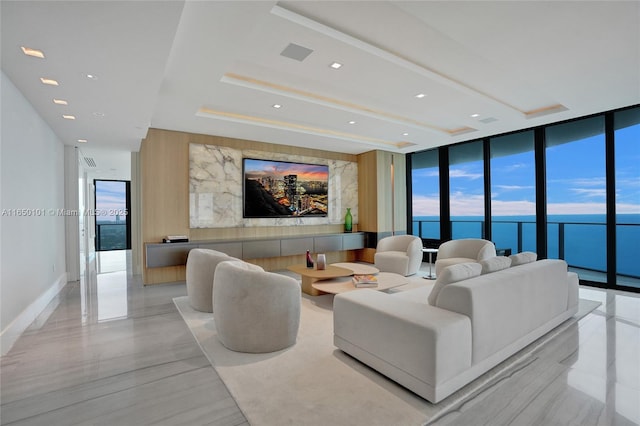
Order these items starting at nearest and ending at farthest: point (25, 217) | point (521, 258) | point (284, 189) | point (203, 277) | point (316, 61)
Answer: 1. point (521, 258)
2. point (316, 61)
3. point (25, 217)
4. point (203, 277)
5. point (284, 189)

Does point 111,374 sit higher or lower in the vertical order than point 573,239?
lower

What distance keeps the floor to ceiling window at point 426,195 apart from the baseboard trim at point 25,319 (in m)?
7.29

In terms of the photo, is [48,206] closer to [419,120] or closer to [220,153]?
[220,153]

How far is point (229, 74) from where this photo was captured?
3.70m

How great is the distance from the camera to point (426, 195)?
25.7ft

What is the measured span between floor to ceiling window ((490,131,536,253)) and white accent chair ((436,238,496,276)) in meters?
1.51

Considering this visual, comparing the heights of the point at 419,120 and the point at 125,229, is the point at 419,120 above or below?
above

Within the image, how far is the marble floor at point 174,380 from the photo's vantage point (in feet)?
6.11

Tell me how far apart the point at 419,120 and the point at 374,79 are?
209 centimetres

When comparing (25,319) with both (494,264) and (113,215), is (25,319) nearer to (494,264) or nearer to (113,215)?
(494,264)

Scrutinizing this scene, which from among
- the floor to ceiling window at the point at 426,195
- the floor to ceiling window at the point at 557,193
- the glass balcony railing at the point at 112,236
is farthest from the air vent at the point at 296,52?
the glass balcony railing at the point at 112,236

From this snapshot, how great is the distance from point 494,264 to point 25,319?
4.72m

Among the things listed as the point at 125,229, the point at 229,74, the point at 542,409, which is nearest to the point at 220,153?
the point at 229,74

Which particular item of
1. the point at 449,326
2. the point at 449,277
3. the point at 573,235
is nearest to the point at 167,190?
the point at 449,277
